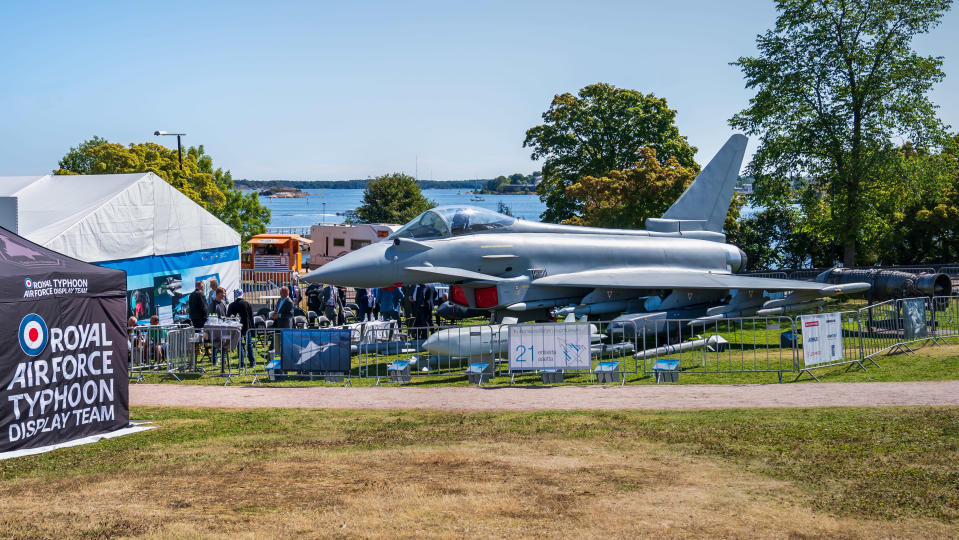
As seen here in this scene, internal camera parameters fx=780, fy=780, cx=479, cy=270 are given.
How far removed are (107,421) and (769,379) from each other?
38.0 feet

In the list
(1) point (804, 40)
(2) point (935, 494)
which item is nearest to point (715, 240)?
(1) point (804, 40)

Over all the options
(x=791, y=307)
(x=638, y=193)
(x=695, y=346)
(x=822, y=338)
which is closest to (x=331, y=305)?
(x=695, y=346)

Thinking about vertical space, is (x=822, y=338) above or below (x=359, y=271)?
below

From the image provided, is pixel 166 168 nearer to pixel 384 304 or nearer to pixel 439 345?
pixel 384 304

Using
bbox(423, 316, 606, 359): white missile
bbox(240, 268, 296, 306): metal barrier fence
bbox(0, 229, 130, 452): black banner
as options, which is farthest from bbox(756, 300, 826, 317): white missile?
bbox(0, 229, 130, 452): black banner

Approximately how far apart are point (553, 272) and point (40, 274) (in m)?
13.0

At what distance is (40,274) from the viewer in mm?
10445

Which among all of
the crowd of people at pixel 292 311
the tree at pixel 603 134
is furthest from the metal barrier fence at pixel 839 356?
the tree at pixel 603 134

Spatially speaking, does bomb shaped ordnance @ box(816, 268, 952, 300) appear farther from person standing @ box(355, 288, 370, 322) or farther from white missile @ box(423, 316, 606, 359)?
person standing @ box(355, 288, 370, 322)

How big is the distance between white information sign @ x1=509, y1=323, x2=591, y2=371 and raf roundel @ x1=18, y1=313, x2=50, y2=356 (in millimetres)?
8009

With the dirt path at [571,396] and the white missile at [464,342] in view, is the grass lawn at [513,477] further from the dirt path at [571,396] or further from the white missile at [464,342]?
the white missile at [464,342]

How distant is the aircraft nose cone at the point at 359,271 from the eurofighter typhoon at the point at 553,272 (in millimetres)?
Answer: 23

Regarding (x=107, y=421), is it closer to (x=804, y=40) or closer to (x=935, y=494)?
(x=935, y=494)

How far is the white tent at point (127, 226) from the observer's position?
20.1 metres
